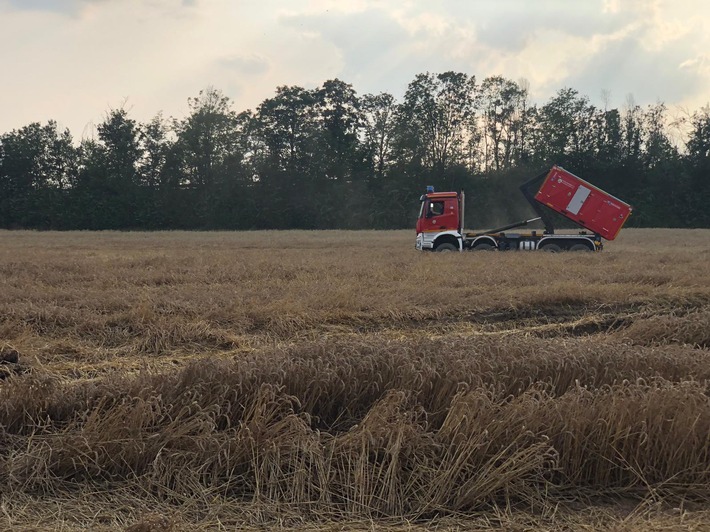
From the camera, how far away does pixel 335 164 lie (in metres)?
61.6

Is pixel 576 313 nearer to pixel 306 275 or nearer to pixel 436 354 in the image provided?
pixel 436 354

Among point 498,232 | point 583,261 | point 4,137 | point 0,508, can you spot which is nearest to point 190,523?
point 0,508

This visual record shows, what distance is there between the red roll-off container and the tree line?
35694 mm

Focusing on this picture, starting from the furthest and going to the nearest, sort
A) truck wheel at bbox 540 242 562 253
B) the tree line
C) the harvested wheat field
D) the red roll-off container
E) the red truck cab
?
the tree line
the red roll-off container
truck wheel at bbox 540 242 562 253
the red truck cab
the harvested wheat field

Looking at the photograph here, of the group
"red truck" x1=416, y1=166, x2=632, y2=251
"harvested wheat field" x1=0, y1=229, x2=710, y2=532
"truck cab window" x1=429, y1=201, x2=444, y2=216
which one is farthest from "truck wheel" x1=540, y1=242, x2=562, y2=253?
"harvested wheat field" x1=0, y1=229, x2=710, y2=532

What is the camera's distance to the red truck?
71.1ft

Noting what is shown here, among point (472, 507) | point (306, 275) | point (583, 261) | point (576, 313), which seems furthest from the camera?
point (583, 261)

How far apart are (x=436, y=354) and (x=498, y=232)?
18.6 meters

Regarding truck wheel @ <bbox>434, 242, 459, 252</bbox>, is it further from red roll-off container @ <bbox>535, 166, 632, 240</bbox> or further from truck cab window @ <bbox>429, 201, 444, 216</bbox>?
red roll-off container @ <bbox>535, 166, 632, 240</bbox>

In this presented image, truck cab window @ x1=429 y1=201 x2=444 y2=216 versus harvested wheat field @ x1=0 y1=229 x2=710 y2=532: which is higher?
truck cab window @ x1=429 y1=201 x2=444 y2=216

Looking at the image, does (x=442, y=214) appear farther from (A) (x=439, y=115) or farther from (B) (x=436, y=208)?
(A) (x=439, y=115)

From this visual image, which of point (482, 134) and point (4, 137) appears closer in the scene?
point (4, 137)

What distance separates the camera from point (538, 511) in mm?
3168

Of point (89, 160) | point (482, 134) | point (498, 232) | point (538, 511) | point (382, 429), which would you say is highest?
point (482, 134)
